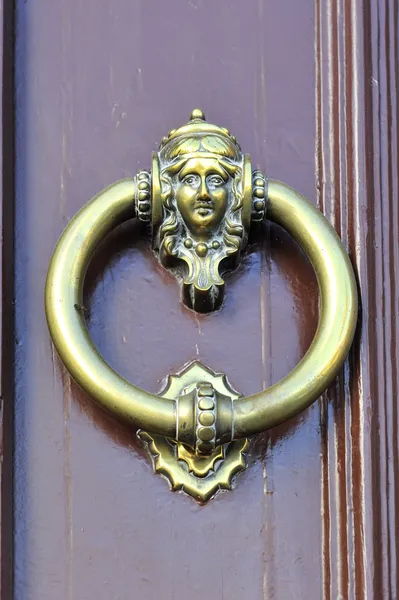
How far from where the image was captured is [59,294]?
0.75 m

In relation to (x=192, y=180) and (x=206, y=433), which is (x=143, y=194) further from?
(x=206, y=433)

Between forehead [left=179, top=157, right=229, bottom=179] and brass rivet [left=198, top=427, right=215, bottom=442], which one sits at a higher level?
forehead [left=179, top=157, right=229, bottom=179]

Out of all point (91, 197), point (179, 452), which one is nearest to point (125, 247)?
point (91, 197)

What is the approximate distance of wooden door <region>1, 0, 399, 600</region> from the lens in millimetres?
762

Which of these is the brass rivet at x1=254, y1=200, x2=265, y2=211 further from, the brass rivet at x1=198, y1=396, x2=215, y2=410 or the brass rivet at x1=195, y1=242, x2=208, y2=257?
the brass rivet at x1=198, y1=396, x2=215, y2=410

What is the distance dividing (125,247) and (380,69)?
294 millimetres

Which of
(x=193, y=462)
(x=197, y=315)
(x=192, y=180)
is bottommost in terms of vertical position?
(x=193, y=462)

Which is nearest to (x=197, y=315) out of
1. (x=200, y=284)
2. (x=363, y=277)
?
(x=200, y=284)

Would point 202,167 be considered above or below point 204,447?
above

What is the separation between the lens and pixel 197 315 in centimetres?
81

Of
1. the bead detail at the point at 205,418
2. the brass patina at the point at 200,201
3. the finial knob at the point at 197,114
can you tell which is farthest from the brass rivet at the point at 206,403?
the finial knob at the point at 197,114

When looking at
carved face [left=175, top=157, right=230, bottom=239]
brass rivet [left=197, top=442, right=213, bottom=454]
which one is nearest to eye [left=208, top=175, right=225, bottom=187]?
carved face [left=175, top=157, right=230, bottom=239]

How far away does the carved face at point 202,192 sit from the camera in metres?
0.76

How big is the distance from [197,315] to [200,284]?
0.04m
